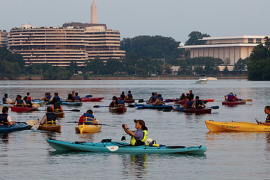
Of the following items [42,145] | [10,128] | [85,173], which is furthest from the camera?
[10,128]

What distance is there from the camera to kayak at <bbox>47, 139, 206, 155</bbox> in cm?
2812

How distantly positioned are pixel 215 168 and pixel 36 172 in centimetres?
867

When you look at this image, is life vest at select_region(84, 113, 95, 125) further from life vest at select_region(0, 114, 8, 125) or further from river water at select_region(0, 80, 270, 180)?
life vest at select_region(0, 114, 8, 125)

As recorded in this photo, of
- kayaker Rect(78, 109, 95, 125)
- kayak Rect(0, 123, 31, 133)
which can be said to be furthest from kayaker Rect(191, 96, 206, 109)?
kayak Rect(0, 123, 31, 133)

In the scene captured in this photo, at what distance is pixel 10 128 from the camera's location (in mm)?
37625

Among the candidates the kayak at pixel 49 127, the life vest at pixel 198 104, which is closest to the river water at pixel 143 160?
the kayak at pixel 49 127

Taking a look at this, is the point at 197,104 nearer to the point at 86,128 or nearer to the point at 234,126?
the point at 234,126

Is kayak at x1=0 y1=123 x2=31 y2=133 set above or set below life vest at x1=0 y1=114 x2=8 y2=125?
below

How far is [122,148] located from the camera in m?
28.6

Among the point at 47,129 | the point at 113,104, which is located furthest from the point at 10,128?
the point at 113,104

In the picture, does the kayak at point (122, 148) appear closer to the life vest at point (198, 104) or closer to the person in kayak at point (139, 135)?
the person in kayak at point (139, 135)

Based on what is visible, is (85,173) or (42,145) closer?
(85,173)

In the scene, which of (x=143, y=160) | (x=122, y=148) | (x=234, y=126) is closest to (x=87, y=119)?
(x=122, y=148)

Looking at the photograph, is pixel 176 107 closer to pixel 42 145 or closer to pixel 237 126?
pixel 237 126
